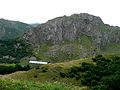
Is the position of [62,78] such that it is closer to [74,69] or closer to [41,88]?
[74,69]

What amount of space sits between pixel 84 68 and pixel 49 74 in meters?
9.88

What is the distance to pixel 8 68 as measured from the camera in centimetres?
15638

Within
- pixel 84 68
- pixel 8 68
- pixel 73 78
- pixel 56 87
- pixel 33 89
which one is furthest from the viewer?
pixel 8 68

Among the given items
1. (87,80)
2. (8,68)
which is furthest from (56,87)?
(8,68)

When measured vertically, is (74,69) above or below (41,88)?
below

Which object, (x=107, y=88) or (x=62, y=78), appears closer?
(x=107, y=88)

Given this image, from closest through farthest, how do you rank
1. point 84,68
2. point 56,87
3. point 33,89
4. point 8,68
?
point 33,89 < point 56,87 < point 84,68 < point 8,68

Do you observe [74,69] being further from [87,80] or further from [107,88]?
[107,88]

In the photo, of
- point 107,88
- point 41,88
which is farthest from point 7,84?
point 107,88

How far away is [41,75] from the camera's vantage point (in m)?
91.1

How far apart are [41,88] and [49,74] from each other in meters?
64.2

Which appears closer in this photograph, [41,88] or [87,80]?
[41,88]

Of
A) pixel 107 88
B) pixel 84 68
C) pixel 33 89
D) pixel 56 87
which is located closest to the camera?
pixel 33 89

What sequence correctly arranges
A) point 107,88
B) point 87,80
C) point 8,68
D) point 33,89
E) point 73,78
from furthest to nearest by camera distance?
point 8,68
point 73,78
point 87,80
point 107,88
point 33,89
